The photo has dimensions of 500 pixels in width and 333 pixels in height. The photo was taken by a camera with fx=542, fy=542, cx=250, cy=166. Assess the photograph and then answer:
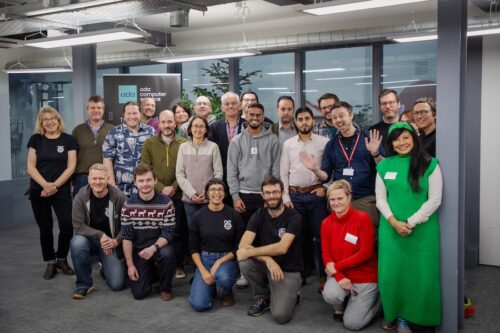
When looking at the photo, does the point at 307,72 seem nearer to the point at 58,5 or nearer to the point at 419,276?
the point at 58,5

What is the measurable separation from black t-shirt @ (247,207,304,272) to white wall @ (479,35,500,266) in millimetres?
2479

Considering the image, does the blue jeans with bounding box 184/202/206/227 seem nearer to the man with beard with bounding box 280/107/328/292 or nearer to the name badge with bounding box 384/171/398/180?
the man with beard with bounding box 280/107/328/292

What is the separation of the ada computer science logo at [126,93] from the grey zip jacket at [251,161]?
254 centimetres

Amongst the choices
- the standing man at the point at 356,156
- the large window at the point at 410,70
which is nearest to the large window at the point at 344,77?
the large window at the point at 410,70

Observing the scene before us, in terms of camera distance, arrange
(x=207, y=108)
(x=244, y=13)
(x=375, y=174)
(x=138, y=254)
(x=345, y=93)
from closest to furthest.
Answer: (x=375, y=174) → (x=138, y=254) → (x=207, y=108) → (x=244, y=13) → (x=345, y=93)

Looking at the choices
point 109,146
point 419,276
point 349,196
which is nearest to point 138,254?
point 109,146

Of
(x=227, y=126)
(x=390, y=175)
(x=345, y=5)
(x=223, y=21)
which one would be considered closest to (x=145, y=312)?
(x=227, y=126)

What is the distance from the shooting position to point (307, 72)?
27.6ft

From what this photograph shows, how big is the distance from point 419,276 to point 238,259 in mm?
1345

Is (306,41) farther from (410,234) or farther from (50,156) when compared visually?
(410,234)

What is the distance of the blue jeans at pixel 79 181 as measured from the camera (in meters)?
5.22

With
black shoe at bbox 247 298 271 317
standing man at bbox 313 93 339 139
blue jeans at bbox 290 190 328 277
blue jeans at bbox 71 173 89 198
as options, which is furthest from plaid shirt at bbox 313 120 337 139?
blue jeans at bbox 71 173 89 198

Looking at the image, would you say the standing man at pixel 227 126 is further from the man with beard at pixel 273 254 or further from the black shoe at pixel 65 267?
the black shoe at pixel 65 267

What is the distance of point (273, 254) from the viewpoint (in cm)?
410
